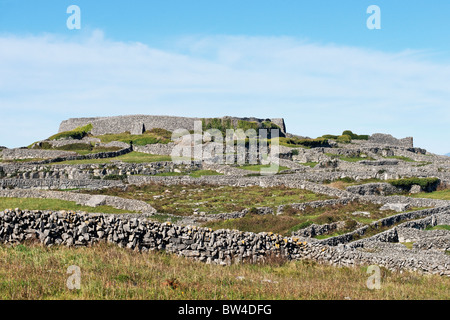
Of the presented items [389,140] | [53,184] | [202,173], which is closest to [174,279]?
[53,184]

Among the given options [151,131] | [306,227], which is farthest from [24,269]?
[151,131]

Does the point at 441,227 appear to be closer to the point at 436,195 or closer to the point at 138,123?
the point at 436,195

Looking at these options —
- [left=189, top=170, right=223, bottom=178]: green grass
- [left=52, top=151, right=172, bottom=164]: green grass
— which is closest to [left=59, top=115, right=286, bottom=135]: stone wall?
[left=52, top=151, right=172, bottom=164]: green grass

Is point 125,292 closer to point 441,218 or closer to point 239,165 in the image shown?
point 441,218

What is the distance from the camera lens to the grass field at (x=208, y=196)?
38.0 metres

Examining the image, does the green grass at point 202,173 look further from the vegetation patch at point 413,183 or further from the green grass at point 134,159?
the vegetation patch at point 413,183

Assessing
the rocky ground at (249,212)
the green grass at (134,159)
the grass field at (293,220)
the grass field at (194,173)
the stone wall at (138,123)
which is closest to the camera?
the rocky ground at (249,212)

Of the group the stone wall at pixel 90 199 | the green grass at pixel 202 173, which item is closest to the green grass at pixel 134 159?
the green grass at pixel 202 173

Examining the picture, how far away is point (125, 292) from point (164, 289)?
1.06 metres

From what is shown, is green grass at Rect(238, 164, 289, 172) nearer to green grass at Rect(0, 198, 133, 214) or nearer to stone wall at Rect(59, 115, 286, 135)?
green grass at Rect(0, 198, 133, 214)

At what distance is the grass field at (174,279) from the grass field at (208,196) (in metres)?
18.9

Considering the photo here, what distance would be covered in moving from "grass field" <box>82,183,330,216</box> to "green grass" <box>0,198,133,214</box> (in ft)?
14.8

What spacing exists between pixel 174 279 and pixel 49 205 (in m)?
25.9
